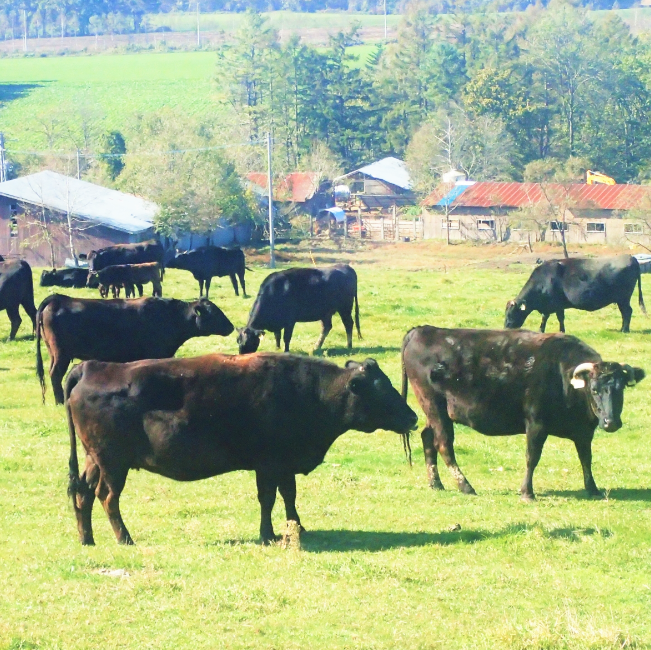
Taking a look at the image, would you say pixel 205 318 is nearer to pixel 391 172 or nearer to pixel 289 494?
pixel 289 494

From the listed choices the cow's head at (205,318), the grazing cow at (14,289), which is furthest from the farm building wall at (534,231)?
the cow's head at (205,318)

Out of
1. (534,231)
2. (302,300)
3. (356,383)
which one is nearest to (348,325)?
(302,300)

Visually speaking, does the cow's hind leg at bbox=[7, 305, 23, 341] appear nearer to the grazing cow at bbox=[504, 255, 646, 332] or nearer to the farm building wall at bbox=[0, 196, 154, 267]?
the grazing cow at bbox=[504, 255, 646, 332]

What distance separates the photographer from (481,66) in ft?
392

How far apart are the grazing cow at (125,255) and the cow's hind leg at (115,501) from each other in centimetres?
2878

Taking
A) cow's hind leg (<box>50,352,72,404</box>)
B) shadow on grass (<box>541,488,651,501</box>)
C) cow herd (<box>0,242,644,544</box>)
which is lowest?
shadow on grass (<box>541,488,651,501</box>)

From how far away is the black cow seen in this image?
35875 millimetres

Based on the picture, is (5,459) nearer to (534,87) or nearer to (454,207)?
(454,207)

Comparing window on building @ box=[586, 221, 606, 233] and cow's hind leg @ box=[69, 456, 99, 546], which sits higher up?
cow's hind leg @ box=[69, 456, 99, 546]

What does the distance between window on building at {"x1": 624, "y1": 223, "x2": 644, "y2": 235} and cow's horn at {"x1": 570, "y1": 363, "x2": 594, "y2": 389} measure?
5517cm

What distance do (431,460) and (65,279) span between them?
2554 cm

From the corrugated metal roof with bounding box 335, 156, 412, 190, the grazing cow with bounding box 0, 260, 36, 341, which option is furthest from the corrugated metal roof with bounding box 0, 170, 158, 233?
the corrugated metal roof with bounding box 335, 156, 412, 190

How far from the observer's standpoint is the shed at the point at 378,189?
93562 mm

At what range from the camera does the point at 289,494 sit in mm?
10383
